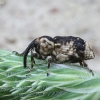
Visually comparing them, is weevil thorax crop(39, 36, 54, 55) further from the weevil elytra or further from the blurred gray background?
the blurred gray background

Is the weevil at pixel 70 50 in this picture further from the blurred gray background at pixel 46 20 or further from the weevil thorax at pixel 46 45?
the blurred gray background at pixel 46 20

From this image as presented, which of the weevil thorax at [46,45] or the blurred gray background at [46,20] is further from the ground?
the blurred gray background at [46,20]

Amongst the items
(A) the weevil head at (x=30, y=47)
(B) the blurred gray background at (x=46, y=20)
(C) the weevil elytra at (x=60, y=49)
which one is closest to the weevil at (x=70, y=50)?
(C) the weevil elytra at (x=60, y=49)

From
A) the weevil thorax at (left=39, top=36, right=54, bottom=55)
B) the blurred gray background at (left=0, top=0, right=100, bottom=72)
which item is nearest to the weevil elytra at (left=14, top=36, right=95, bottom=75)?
the weevil thorax at (left=39, top=36, right=54, bottom=55)

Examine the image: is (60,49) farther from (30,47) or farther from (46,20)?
(46,20)

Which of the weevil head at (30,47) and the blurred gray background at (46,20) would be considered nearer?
the weevil head at (30,47)

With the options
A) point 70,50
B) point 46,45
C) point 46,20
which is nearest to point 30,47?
point 46,45

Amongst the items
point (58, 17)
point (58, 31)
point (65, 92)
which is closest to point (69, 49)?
point (65, 92)

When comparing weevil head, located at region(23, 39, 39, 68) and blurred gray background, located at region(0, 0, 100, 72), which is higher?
blurred gray background, located at region(0, 0, 100, 72)

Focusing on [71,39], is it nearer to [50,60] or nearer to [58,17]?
[50,60]
